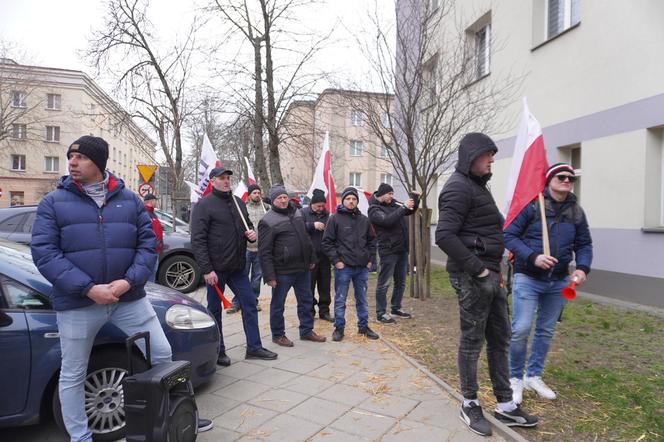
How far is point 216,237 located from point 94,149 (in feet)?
6.72

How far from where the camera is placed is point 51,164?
49.5 meters

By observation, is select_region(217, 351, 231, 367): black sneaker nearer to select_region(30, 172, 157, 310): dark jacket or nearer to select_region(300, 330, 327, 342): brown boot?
select_region(300, 330, 327, 342): brown boot

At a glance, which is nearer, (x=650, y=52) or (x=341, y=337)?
(x=341, y=337)

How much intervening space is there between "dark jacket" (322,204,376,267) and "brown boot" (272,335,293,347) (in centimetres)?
113

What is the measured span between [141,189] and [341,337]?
1189 cm

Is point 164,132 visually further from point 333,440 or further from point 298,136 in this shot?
point 333,440

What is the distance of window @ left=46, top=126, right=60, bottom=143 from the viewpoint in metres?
48.9

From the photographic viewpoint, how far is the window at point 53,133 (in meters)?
48.9

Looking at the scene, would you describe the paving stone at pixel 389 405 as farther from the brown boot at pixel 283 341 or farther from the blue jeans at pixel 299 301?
the blue jeans at pixel 299 301

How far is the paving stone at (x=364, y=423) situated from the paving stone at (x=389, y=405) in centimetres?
8

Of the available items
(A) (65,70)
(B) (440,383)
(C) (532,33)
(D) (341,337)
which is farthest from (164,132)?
(A) (65,70)

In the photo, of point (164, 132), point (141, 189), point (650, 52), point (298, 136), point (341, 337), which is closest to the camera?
point (341, 337)

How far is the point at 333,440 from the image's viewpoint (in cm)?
338

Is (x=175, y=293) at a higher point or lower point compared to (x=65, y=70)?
lower
